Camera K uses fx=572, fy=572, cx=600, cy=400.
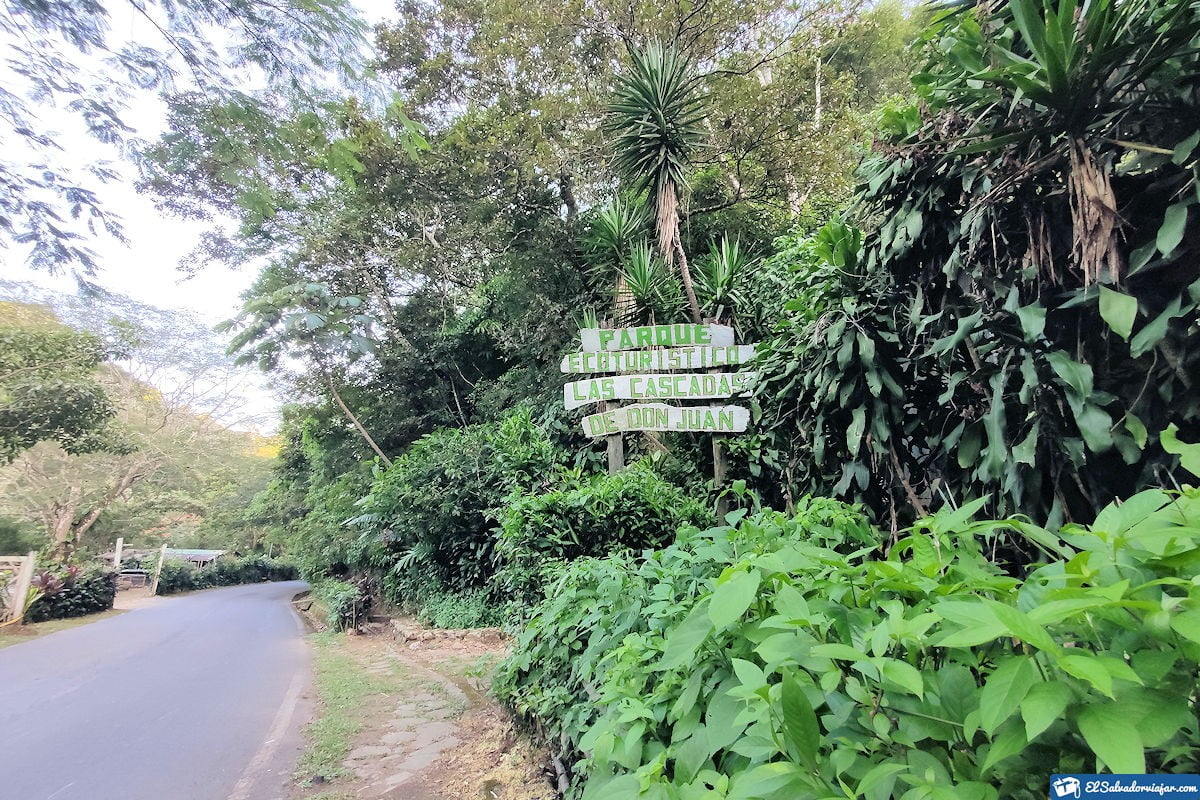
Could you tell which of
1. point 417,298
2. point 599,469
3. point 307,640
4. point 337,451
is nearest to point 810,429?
point 599,469

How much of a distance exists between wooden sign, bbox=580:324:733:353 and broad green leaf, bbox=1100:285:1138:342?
3236 mm

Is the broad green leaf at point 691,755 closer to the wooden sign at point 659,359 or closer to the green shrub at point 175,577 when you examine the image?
the wooden sign at point 659,359

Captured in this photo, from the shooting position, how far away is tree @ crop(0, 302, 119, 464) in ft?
21.0

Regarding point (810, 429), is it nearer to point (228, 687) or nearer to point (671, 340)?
point (671, 340)

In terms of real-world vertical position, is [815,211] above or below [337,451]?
above

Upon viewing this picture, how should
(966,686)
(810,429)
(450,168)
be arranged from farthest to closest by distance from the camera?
(450,168), (810,429), (966,686)

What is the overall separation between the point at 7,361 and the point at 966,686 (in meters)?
9.30

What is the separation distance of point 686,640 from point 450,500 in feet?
25.7

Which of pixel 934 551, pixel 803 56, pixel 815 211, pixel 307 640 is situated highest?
pixel 803 56

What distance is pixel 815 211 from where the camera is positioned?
8.91 metres

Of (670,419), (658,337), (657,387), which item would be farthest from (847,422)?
(658,337)

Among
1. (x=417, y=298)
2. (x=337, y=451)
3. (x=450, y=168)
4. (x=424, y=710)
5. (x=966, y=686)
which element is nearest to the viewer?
(x=966, y=686)

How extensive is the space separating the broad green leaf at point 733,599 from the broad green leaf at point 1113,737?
0.49 meters

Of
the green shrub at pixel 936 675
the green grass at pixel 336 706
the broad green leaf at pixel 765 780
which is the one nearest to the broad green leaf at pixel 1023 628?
the green shrub at pixel 936 675
